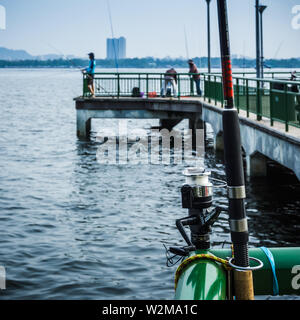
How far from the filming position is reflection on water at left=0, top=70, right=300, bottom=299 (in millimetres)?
9445

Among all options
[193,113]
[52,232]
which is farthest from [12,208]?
[193,113]

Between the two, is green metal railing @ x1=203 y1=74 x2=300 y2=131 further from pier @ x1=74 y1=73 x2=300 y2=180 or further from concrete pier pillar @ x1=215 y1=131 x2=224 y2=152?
concrete pier pillar @ x1=215 y1=131 x2=224 y2=152

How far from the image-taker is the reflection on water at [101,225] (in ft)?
31.0

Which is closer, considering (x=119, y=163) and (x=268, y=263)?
(x=268, y=263)

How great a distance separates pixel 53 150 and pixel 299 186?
12.9 meters

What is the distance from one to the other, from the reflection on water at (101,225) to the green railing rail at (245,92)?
208cm

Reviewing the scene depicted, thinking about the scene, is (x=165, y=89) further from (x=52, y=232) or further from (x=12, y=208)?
(x=52, y=232)

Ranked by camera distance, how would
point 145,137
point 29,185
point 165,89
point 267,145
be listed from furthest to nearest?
point 145,137
point 165,89
point 29,185
point 267,145

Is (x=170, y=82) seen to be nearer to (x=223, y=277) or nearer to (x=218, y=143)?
(x=218, y=143)

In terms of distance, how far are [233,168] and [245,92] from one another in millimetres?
13805

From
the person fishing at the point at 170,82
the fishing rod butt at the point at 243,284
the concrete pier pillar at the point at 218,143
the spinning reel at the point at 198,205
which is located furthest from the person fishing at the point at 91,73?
the fishing rod butt at the point at 243,284

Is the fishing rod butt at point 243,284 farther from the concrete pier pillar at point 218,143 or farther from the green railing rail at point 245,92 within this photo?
the concrete pier pillar at point 218,143

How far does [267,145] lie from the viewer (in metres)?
14.7
